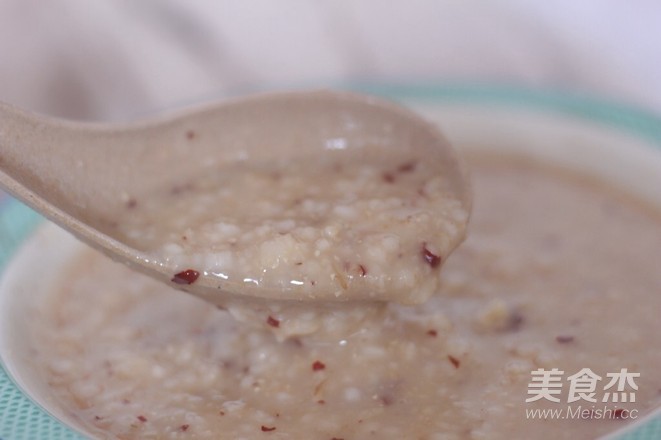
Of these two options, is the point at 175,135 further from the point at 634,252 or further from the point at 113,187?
the point at 634,252

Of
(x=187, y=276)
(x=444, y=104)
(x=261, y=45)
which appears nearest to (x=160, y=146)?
(x=187, y=276)

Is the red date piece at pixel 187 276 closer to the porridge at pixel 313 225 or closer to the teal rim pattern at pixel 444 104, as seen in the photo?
the porridge at pixel 313 225

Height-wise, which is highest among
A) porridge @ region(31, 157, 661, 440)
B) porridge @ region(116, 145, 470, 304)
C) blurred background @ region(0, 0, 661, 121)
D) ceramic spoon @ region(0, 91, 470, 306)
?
ceramic spoon @ region(0, 91, 470, 306)

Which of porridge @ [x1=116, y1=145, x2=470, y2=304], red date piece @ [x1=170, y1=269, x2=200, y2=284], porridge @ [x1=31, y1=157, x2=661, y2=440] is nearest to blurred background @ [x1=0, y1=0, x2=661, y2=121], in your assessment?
porridge @ [x1=31, y1=157, x2=661, y2=440]

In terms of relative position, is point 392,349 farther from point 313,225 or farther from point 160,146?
point 160,146

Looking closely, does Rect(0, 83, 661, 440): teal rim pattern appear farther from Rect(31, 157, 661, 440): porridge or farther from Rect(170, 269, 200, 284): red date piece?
Rect(170, 269, 200, 284): red date piece

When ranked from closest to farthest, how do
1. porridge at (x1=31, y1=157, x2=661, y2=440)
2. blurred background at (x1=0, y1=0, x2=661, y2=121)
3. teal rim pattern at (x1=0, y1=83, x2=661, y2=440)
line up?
teal rim pattern at (x1=0, y1=83, x2=661, y2=440) < porridge at (x1=31, y1=157, x2=661, y2=440) < blurred background at (x1=0, y1=0, x2=661, y2=121)
